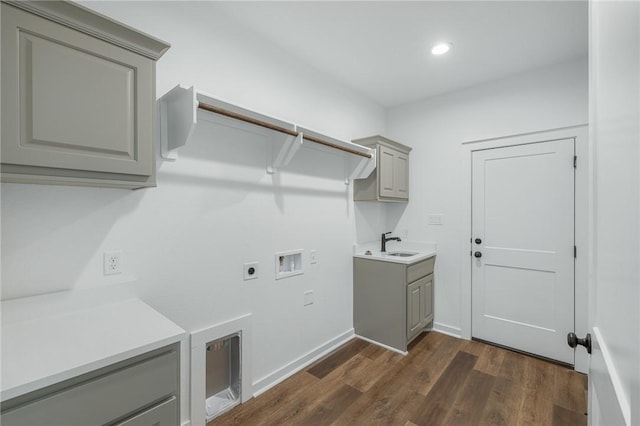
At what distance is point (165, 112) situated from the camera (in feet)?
5.32

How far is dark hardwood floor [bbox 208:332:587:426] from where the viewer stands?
71.6 inches

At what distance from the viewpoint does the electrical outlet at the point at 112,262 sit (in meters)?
1.41

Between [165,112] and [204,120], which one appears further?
[204,120]

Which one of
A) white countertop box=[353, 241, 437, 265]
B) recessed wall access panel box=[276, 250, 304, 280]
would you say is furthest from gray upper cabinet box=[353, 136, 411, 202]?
recessed wall access panel box=[276, 250, 304, 280]

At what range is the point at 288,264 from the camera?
2340 mm

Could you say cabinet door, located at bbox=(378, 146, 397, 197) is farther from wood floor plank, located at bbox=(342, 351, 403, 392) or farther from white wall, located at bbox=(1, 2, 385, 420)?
wood floor plank, located at bbox=(342, 351, 403, 392)

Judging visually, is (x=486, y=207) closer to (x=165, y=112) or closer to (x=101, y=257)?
(x=165, y=112)

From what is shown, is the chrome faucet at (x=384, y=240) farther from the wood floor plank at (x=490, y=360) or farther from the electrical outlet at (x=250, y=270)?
the electrical outlet at (x=250, y=270)

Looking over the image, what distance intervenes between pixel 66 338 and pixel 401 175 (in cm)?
296

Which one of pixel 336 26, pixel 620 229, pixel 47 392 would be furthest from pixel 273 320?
pixel 336 26

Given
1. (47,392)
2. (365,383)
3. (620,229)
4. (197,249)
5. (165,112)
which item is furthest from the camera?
(365,383)

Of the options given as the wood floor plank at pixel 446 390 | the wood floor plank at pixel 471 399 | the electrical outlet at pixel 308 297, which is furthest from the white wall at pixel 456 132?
the electrical outlet at pixel 308 297

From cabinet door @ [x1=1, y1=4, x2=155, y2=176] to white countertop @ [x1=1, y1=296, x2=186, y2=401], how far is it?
2.01 feet

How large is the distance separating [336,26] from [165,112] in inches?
52.0
